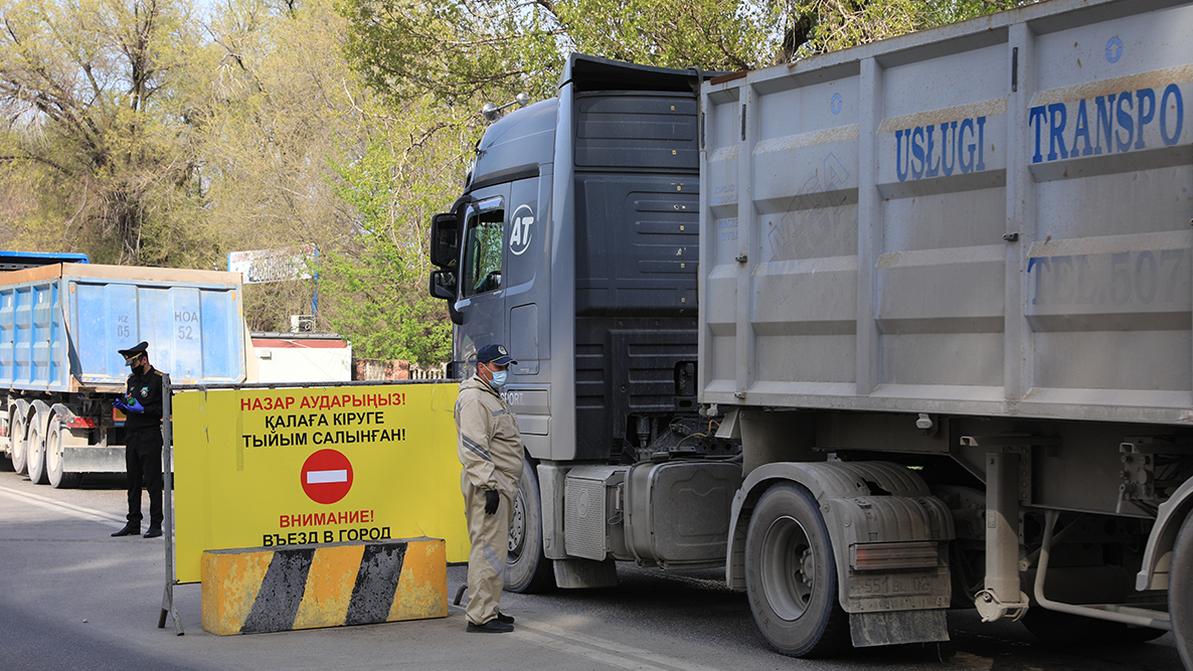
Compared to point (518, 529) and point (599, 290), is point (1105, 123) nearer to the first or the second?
point (599, 290)

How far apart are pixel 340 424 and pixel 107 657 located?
203 centimetres

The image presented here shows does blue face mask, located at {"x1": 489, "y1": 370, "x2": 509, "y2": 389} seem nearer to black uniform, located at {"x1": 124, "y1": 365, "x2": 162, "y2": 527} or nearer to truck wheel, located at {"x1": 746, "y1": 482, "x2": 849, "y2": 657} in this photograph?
truck wheel, located at {"x1": 746, "y1": 482, "x2": 849, "y2": 657}

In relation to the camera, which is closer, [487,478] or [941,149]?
[941,149]

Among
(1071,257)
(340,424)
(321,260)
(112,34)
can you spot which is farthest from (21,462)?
(112,34)

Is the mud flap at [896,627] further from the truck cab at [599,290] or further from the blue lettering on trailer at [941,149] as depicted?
the truck cab at [599,290]

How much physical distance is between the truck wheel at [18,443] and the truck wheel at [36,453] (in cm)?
38

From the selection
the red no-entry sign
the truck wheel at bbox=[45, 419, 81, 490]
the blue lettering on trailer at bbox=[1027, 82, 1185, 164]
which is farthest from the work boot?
the truck wheel at bbox=[45, 419, 81, 490]

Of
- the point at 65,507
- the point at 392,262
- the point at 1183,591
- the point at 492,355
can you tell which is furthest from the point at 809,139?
the point at 392,262

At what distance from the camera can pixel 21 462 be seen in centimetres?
2097

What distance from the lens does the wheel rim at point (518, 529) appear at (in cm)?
1062

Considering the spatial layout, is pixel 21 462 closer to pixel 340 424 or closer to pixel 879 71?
pixel 340 424

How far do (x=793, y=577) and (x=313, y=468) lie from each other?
3.10 meters

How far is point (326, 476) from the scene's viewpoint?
9.34 m

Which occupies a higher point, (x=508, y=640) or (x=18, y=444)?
(x=18, y=444)
